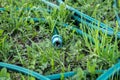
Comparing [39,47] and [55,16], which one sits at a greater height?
[55,16]

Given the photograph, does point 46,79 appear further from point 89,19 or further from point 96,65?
point 89,19

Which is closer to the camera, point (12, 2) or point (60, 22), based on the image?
point (60, 22)

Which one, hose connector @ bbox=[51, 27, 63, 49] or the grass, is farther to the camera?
hose connector @ bbox=[51, 27, 63, 49]

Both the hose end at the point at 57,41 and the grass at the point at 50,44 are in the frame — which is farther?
the hose end at the point at 57,41

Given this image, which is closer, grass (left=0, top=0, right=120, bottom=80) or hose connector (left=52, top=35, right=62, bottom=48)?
grass (left=0, top=0, right=120, bottom=80)

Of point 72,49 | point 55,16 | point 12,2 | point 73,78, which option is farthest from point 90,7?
point 73,78

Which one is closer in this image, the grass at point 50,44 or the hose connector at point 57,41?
the grass at point 50,44

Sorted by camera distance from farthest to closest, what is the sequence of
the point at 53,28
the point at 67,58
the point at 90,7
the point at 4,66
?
1. the point at 90,7
2. the point at 53,28
3. the point at 67,58
4. the point at 4,66

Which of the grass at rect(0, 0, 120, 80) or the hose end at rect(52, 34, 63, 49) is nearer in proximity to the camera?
the grass at rect(0, 0, 120, 80)
